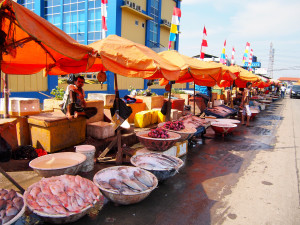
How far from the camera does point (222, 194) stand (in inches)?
176

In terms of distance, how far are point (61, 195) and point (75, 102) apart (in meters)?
3.23

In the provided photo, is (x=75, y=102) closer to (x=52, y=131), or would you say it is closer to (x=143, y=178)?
(x=52, y=131)

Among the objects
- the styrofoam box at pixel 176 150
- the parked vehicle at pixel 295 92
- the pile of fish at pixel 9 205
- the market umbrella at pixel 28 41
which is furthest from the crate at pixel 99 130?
the parked vehicle at pixel 295 92

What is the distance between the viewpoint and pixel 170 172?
4426mm

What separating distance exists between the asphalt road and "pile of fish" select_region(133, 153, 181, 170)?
48 cm

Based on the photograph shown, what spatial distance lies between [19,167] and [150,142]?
9.58 feet

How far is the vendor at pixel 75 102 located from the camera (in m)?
5.71

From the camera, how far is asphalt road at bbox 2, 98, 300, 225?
11.8 ft

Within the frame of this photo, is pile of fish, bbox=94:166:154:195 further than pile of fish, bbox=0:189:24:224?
Yes

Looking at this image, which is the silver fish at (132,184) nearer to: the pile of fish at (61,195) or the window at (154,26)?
the pile of fish at (61,195)

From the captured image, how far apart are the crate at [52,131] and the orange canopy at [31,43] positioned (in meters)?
1.21

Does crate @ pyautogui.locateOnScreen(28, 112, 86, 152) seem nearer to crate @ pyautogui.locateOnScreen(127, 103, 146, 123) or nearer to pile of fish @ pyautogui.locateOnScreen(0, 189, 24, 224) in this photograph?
pile of fish @ pyautogui.locateOnScreen(0, 189, 24, 224)

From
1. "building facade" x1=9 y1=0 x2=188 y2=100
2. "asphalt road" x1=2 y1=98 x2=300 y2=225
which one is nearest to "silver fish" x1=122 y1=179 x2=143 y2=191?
"asphalt road" x1=2 y1=98 x2=300 y2=225

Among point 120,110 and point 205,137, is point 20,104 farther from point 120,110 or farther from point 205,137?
point 205,137
